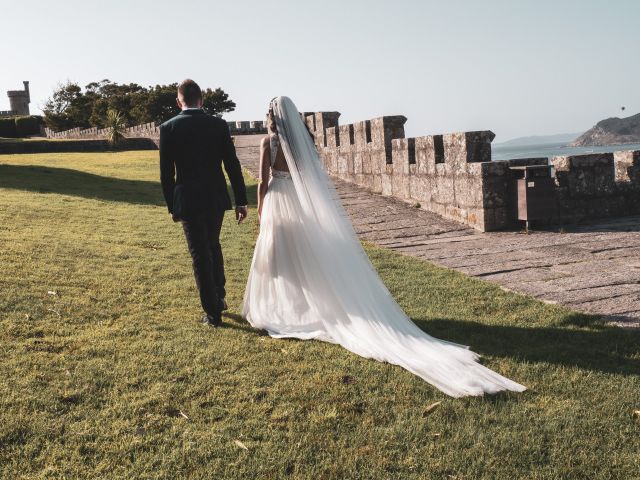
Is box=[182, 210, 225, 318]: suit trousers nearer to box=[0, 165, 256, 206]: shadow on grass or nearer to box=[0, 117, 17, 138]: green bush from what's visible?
box=[0, 165, 256, 206]: shadow on grass

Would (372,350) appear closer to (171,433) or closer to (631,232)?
(171,433)

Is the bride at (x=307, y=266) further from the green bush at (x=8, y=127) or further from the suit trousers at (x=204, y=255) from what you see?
the green bush at (x=8, y=127)

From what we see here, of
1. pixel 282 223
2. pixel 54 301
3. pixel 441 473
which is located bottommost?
pixel 441 473

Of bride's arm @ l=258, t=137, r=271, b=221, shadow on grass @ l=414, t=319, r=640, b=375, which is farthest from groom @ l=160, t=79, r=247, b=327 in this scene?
shadow on grass @ l=414, t=319, r=640, b=375

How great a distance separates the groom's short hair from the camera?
209 inches

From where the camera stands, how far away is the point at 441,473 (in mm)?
2875

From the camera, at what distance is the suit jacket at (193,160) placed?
17.1 feet

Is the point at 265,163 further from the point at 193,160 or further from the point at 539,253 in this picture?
the point at 539,253

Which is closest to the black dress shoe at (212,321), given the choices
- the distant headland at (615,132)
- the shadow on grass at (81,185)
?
the shadow on grass at (81,185)

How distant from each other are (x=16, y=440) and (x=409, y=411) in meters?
1.90

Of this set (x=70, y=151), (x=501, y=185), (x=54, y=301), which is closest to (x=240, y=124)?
(x=70, y=151)

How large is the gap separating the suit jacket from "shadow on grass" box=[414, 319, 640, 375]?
191 cm

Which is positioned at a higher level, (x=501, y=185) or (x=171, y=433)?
(x=501, y=185)

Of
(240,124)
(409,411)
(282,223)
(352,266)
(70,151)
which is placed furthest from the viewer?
(240,124)
